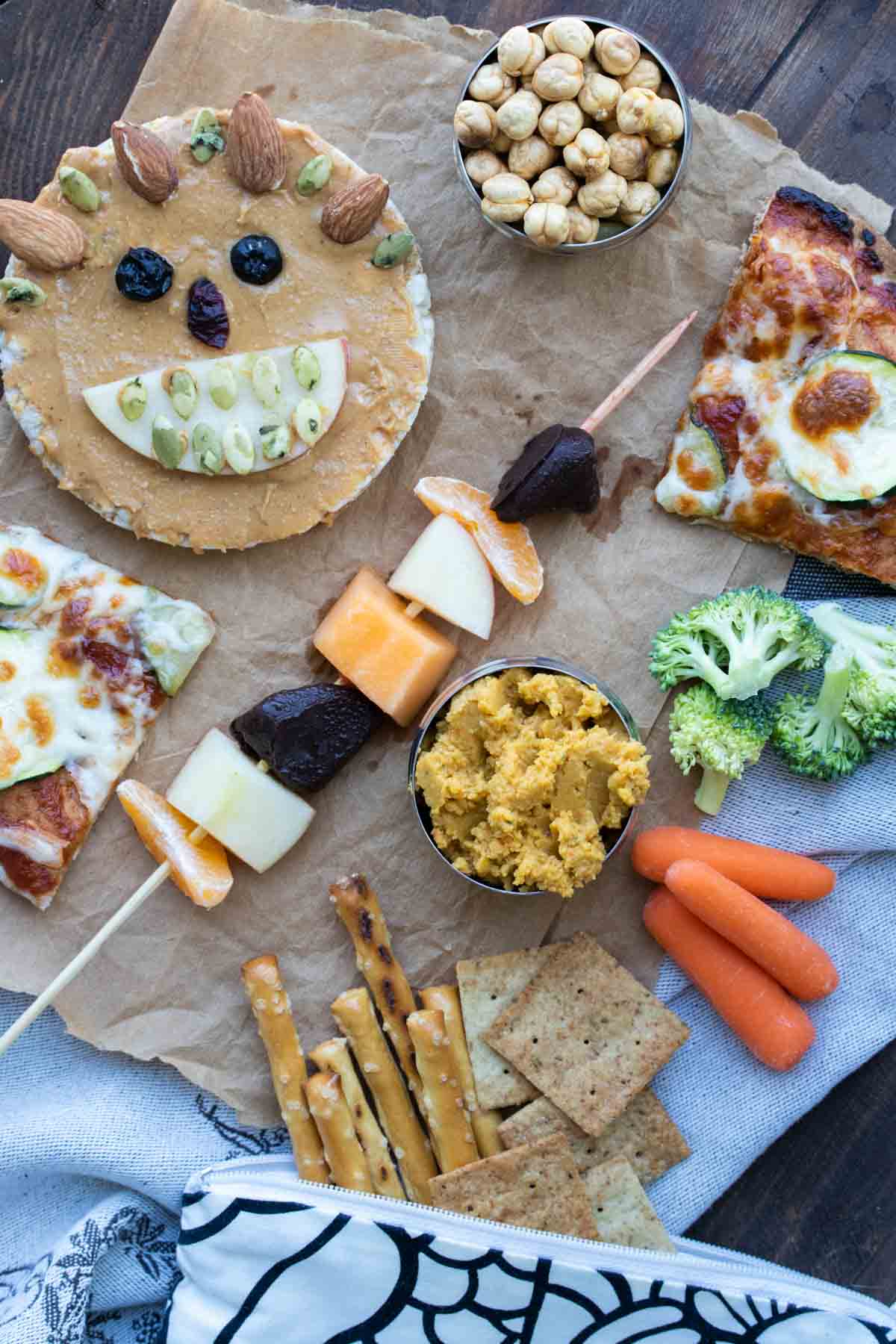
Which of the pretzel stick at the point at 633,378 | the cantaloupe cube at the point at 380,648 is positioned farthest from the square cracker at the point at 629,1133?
the pretzel stick at the point at 633,378

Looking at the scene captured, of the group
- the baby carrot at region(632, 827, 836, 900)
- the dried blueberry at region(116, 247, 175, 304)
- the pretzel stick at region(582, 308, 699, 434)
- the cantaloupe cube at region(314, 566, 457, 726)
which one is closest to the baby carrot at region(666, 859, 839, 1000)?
the baby carrot at region(632, 827, 836, 900)

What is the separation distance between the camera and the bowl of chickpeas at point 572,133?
4.03 m

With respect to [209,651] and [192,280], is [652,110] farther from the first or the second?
[209,651]

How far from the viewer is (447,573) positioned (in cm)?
433

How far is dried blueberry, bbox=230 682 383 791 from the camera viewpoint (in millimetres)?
4242

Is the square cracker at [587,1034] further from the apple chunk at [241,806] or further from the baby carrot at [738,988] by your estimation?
the apple chunk at [241,806]

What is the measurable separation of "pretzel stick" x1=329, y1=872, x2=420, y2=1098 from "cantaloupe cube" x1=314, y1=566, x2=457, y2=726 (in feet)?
2.33

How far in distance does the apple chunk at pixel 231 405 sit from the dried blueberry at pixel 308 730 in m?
0.91

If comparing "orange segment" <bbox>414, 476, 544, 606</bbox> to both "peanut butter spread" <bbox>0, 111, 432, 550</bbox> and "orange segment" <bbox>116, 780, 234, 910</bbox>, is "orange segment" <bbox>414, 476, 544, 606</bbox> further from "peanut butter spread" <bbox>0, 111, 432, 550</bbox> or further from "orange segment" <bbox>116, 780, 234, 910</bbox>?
"orange segment" <bbox>116, 780, 234, 910</bbox>

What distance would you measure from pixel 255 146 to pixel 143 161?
0.41 meters

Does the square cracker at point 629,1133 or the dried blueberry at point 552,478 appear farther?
the square cracker at point 629,1133

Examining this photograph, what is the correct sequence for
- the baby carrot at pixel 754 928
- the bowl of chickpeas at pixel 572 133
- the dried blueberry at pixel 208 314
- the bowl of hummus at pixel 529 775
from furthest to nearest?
the dried blueberry at pixel 208 314, the baby carrot at pixel 754 928, the bowl of chickpeas at pixel 572 133, the bowl of hummus at pixel 529 775

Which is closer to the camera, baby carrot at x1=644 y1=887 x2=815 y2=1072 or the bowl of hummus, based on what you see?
the bowl of hummus

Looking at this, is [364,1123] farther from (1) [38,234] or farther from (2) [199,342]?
(1) [38,234]
